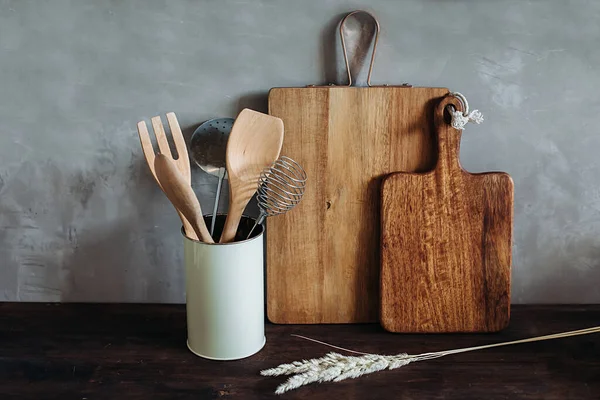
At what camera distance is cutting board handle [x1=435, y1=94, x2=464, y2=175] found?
3.29 feet

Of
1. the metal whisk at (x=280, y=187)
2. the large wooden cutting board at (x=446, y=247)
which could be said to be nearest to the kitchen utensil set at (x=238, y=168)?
the metal whisk at (x=280, y=187)

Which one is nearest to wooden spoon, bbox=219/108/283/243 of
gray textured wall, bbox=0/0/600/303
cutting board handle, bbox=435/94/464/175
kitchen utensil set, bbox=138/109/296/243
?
kitchen utensil set, bbox=138/109/296/243

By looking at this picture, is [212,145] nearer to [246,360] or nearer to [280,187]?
[280,187]

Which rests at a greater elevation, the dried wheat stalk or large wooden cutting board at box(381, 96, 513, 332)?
large wooden cutting board at box(381, 96, 513, 332)

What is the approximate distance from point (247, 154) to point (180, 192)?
13 cm

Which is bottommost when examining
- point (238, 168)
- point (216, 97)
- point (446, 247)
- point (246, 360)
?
point (246, 360)

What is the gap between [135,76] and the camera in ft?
3.49

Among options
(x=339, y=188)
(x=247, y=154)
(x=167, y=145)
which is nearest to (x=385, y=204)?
(x=339, y=188)

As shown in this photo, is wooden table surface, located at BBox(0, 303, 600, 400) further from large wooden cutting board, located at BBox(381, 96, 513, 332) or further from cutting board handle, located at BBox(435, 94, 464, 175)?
cutting board handle, located at BBox(435, 94, 464, 175)

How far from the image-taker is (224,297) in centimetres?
95

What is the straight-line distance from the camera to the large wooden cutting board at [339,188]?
1021 mm

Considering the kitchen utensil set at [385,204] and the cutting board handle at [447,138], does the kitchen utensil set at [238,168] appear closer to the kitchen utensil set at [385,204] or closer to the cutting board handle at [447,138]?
the kitchen utensil set at [385,204]

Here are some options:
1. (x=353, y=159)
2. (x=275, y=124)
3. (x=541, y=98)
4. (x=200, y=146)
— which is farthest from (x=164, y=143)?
(x=541, y=98)

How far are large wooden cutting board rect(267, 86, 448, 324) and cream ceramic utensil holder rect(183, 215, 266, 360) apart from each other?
3.8 inches
